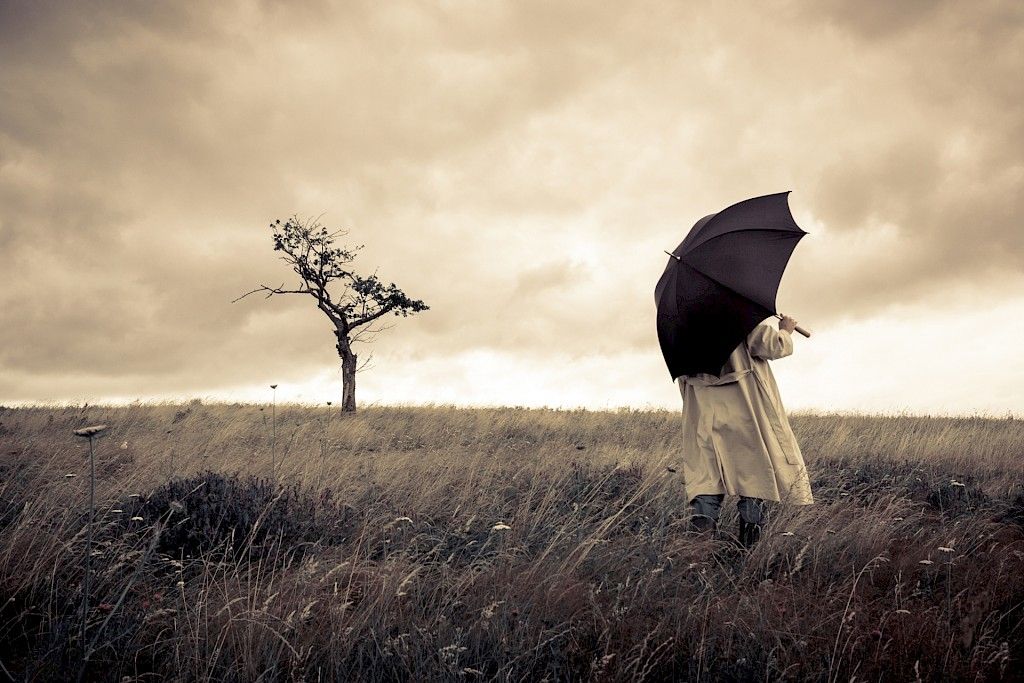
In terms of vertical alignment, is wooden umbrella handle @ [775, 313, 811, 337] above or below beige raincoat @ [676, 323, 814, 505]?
above

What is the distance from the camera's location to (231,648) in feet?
10.7

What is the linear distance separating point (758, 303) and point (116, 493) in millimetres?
6178

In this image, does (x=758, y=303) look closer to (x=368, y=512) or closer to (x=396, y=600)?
(x=396, y=600)

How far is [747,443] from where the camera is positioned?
17.0 feet

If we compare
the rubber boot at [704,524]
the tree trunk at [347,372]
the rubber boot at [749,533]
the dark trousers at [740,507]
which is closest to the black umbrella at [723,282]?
the dark trousers at [740,507]

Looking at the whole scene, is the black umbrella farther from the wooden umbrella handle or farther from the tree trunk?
the tree trunk

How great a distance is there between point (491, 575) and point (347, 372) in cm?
1879

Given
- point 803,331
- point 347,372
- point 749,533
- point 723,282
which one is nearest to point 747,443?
point 749,533

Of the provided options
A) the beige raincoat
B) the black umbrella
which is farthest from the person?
the black umbrella

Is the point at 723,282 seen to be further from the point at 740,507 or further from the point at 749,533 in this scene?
the point at 749,533

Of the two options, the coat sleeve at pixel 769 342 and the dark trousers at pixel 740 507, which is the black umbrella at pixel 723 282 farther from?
the dark trousers at pixel 740 507

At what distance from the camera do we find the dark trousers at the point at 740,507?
5.22m

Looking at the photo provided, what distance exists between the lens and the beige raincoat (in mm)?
5098

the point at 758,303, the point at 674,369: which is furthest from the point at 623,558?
the point at 758,303
